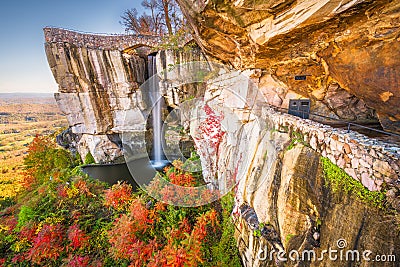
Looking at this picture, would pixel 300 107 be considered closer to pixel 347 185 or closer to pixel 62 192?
pixel 347 185

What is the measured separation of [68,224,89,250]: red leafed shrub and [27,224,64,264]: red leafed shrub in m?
0.40

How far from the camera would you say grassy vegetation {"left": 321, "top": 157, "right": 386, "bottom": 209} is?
252 centimetres

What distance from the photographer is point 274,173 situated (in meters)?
4.64

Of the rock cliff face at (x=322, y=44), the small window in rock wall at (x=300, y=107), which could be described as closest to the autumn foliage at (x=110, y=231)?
the small window in rock wall at (x=300, y=107)

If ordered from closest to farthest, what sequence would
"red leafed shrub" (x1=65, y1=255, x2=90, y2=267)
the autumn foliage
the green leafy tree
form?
1. the autumn foliage
2. "red leafed shrub" (x1=65, y1=255, x2=90, y2=267)
3. the green leafy tree

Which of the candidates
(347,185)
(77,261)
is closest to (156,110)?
(77,261)

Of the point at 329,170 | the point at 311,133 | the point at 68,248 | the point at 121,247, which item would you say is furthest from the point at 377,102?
the point at 68,248

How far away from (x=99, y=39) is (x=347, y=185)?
1632 cm

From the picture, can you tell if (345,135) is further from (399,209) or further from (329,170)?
(399,209)

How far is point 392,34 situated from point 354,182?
3363mm

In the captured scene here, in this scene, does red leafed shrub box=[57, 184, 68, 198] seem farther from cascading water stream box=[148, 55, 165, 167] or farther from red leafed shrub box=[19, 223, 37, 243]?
cascading water stream box=[148, 55, 165, 167]

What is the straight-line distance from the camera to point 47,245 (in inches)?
284

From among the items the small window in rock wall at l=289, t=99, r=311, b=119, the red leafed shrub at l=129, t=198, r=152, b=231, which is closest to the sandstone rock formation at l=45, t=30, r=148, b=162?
the red leafed shrub at l=129, t=198, r=152, b=231

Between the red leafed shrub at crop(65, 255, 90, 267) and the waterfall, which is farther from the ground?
the waterfall
